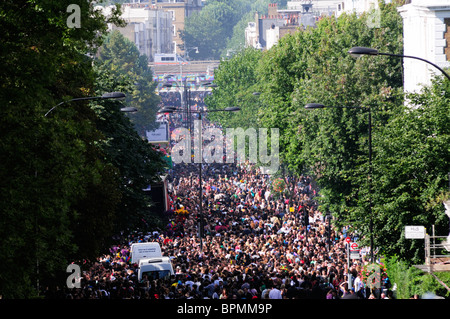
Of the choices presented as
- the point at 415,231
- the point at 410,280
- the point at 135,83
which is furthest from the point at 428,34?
the point at 135,83

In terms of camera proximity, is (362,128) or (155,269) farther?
(362,128)

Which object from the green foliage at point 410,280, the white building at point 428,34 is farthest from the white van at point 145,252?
the white building at point 428,34

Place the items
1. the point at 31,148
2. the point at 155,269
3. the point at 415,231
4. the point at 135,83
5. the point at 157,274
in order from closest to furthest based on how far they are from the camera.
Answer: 1. the point at 31,148
2. the point at 415,231
3. the point at 157,274
4. the point at 155,269
5. the point at 135,83

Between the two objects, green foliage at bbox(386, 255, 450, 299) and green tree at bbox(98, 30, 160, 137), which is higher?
green tree at bbox(98, 30, 160, 137)

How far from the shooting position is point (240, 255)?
30.9 meters

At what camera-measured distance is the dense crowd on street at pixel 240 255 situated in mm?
22125

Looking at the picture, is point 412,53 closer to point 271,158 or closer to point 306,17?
point 271,158

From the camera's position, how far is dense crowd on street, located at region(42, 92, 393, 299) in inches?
871

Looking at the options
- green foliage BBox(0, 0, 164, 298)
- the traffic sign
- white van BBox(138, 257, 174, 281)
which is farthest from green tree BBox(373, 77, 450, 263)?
green foliage BBox(0, 0, 164, 298)

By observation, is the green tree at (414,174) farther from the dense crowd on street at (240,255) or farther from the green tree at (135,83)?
the green tree at (135,83)

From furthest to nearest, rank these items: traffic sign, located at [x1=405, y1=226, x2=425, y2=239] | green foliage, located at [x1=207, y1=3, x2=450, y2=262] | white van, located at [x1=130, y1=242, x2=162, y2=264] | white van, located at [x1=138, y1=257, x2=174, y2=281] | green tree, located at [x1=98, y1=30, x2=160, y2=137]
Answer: green tree, located at [x1=98, y1=30, x2=160, y2=137] < white van, located at [x1=130, y1=242, x2=162, y2=264] < white van, located at [x1=138, y1=257, x2=174, y2=281] < green foliage, located at [x1=207, y1=3, x2=450, y2=262] < traffic sign, located at [x1=405, y1=226, x2=425, y2=239]

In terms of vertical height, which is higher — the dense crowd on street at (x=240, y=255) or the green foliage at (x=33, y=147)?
the green foliage at (x=33, y=147)

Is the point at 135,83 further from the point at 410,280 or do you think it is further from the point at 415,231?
the point at 415,231

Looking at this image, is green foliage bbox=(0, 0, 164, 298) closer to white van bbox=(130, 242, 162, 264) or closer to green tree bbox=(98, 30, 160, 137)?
white van bbox=(130, 242, 162, 264)
